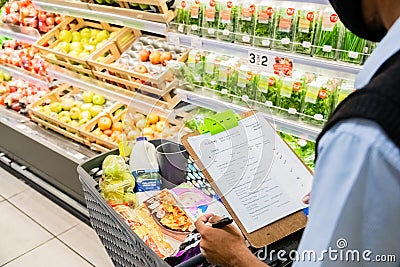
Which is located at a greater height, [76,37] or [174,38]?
[174,38]

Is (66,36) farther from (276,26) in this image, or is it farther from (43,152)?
(276,26)

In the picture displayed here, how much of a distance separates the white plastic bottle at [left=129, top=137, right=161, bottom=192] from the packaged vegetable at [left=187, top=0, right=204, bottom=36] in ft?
3.82

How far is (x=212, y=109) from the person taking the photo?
62.2 inches

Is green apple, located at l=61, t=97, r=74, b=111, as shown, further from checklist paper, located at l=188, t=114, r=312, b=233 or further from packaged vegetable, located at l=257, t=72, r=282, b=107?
checklist paper, located at l=188, t=114, r=312, b=233

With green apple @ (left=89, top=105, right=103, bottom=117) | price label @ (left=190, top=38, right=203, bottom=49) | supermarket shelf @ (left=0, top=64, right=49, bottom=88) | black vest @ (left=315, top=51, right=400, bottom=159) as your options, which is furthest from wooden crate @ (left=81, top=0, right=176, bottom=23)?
black vest @ (left=315, top=51, right=400, bottom=159)

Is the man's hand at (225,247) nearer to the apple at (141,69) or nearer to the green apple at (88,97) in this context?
the apple at (141,69)

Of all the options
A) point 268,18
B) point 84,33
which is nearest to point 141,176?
point 268,18

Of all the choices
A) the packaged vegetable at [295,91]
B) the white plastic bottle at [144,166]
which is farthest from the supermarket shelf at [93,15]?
the white plastic bottle at [144,166]

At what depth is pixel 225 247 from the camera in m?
1.14

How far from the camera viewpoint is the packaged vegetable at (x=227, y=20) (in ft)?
8.00

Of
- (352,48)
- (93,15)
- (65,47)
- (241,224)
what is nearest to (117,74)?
(93,15)

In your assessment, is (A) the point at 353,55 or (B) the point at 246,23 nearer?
(A) the point at 353,55

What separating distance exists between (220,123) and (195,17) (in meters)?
1.46

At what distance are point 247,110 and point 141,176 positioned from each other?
0.41 meters
